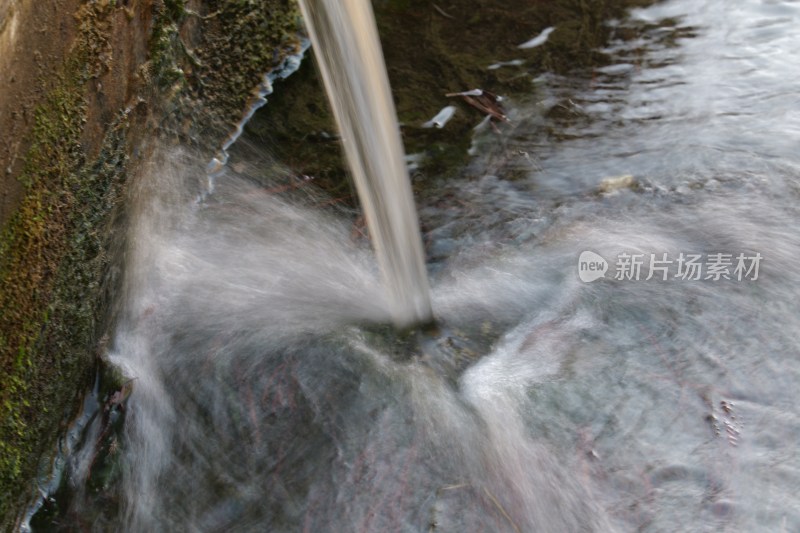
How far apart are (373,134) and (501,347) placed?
2.70 feet

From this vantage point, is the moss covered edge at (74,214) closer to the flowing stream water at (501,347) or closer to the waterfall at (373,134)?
the flowing stream water at (501,347)

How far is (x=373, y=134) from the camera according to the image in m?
2.56

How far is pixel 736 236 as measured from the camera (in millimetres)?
2920

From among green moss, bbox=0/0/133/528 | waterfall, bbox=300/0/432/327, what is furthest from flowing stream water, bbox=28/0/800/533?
green moss, bbox=0/0/133/528

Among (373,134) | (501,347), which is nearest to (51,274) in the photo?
(373,134)

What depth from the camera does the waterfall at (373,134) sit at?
93.8 inches

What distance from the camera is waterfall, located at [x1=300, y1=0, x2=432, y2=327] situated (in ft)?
7.82

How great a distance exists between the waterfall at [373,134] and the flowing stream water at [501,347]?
0.06 m

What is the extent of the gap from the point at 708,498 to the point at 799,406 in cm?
46

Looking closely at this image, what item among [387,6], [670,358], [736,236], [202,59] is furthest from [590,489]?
[387,6]

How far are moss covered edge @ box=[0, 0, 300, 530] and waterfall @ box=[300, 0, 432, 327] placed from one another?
849 millimetres

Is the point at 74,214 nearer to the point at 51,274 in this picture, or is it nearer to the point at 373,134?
the point at 51,274

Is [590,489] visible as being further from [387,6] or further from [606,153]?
[387,6]

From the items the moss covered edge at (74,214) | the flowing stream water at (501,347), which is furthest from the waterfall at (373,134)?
the moss covered edge at (74,214)
